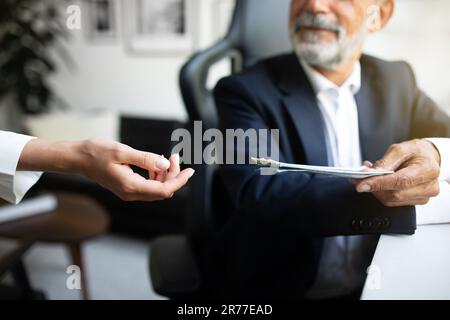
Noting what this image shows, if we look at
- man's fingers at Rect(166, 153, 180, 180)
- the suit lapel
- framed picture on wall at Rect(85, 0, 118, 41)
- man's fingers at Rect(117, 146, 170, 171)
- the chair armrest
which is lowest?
the chair armrest

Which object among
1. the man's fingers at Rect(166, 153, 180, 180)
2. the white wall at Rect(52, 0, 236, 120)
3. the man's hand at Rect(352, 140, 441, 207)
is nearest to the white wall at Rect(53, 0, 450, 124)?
the white wall at Rect(52, 0, 236, 120)

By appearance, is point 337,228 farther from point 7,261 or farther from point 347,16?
point 7,261

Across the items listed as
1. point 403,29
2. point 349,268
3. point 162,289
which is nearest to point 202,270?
point 162,289

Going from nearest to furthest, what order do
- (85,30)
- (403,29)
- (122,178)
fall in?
(122,178) < (403,29) < (85,30)

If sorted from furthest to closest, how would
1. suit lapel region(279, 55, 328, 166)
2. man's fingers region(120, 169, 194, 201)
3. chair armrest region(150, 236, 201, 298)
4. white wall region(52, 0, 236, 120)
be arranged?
white wall region(52, 0, 236, 120) < chair armrest region(150, 236, 201, 298) < suit lapel region(279, 55, 328, 166) < man's fingers region(120, 169, 194, 201)

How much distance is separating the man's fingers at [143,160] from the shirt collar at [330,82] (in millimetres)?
254

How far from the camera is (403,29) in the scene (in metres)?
0.55

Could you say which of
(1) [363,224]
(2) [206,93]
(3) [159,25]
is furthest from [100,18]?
(1) [363,224]

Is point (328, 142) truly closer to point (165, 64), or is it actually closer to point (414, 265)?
point (414, 265)

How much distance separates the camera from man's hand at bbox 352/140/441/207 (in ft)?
1.52

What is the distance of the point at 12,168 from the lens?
481 millimetres

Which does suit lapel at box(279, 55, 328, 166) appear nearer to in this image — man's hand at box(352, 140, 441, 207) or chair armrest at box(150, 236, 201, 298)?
man's hand at box(352, 140, 441, 207)

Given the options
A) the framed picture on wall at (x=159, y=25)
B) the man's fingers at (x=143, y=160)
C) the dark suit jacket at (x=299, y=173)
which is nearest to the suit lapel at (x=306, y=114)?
the dark suit jacket at (x=299, y=173)
